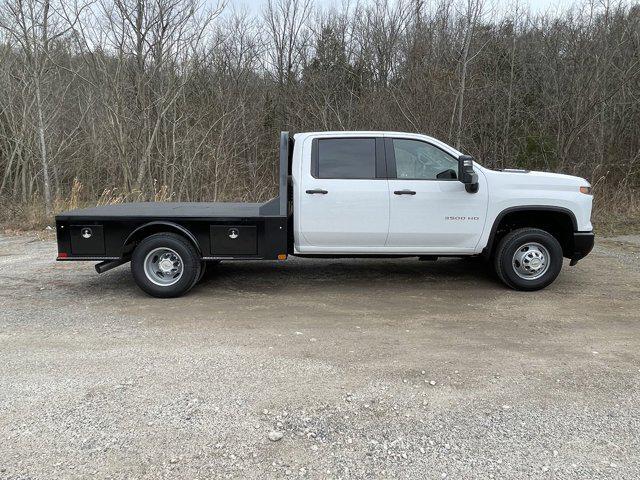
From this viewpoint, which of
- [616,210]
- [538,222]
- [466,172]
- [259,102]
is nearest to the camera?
[466,172]

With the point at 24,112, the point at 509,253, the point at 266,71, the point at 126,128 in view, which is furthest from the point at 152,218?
the point at 266,71

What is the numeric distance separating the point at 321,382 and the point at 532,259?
3.73 metres

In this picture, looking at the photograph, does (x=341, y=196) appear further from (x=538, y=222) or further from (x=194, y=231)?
(x=538, y=222)

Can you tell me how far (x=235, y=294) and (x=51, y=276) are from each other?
3.00 metres

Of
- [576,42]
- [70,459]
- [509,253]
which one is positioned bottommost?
[70,459]

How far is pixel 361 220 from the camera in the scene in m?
6.03

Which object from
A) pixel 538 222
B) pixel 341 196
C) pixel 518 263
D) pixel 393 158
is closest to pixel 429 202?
pixel 393 158

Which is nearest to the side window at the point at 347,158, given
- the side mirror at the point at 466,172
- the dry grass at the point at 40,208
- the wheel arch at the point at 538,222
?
the side mirror at the point at 466,172

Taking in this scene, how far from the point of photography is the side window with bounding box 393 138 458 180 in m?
6.09

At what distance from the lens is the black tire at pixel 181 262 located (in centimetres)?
591

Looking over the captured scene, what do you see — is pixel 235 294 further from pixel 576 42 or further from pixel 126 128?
pixel 576 42

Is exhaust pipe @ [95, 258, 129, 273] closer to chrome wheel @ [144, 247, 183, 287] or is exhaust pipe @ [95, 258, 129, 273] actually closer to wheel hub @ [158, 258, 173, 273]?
chrome wheel @ [144, 247, 183, 287]

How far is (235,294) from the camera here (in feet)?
20.6

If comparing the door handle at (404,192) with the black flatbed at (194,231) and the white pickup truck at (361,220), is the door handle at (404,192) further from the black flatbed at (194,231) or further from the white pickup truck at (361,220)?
the black flatbed at (194,231)
